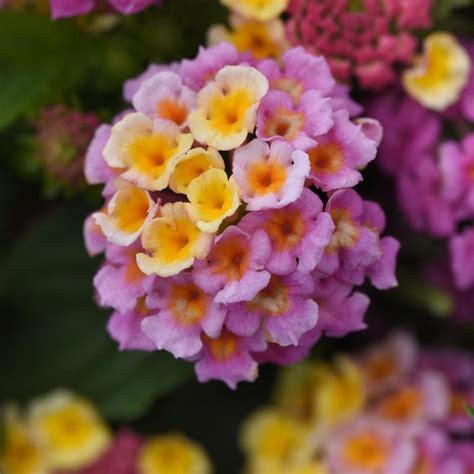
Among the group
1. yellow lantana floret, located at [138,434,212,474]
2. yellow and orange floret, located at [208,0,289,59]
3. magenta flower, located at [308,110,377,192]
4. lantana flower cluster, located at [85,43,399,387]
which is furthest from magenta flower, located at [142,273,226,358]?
yellow lantana floret, located at [138,434,212,474]

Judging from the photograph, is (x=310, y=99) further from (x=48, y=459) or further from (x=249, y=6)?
(x=48, y=459)

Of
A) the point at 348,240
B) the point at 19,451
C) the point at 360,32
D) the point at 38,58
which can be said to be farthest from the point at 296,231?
the point at 19,451

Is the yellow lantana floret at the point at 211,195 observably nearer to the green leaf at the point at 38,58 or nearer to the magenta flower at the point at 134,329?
the magenta flower at the point at 134,329

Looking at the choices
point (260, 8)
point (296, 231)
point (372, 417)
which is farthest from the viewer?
point (372, 417)

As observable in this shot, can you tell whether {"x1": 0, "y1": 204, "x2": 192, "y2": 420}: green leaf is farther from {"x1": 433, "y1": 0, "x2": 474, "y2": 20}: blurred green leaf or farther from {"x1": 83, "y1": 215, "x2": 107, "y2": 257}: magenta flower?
{"x1": 433, "y1": 0, "x2": 474, "y2": 20}: blurred green leaf

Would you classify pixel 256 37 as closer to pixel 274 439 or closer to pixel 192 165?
pixel 192 165
